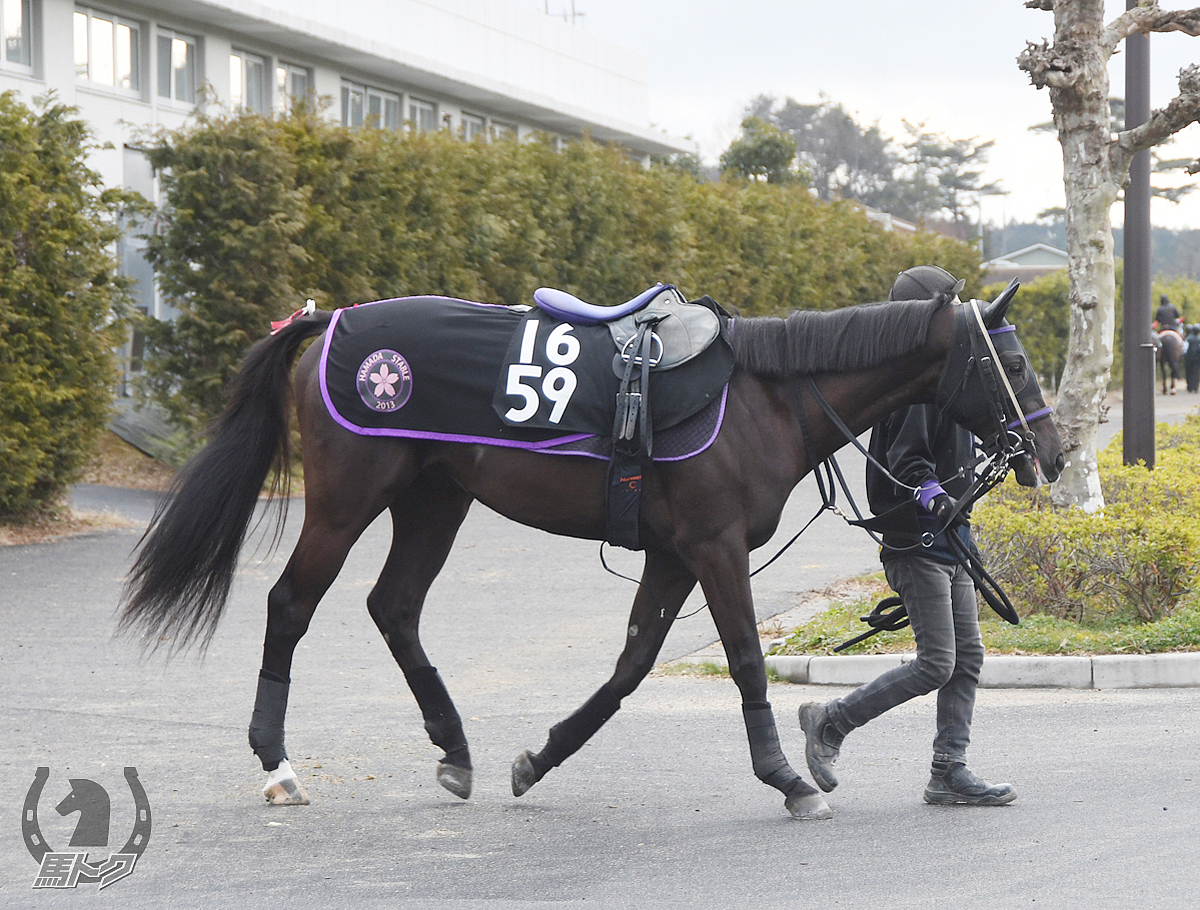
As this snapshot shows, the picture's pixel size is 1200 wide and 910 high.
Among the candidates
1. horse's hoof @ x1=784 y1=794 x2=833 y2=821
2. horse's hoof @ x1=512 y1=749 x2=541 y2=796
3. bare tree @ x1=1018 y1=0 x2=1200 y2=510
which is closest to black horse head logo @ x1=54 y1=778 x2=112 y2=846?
horse's hoof @ x1=512 y1=749 x2=541 y2=796

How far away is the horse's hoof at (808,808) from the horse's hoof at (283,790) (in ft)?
5.98

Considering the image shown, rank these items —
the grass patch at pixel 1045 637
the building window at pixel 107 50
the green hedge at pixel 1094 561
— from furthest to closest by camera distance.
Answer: the building window at pixel 107 50
the green hedge at pixel 1094 561
the grass patch at pixel 1045 637

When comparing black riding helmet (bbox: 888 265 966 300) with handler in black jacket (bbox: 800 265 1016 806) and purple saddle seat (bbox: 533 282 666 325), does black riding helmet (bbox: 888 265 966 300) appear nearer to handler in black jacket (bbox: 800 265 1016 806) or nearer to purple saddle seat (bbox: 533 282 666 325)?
handler in black jacket (bbox: 800 265 1016 806)

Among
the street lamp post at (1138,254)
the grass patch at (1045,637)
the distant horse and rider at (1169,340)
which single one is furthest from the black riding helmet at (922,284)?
the distant horse and rider at (1169,340)

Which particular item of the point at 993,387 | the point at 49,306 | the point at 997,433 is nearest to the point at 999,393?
the point at 993,387

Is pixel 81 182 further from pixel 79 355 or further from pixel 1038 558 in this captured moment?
pixel 1038 558

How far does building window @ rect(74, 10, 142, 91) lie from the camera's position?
75.3 ft

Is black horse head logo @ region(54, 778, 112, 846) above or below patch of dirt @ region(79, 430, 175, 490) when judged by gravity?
below

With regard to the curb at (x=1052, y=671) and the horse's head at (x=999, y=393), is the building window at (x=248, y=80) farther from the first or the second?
the horse's head at (x=999, y=393)

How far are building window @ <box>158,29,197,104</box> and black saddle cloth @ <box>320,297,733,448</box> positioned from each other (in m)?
21.2

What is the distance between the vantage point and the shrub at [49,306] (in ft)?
40.1

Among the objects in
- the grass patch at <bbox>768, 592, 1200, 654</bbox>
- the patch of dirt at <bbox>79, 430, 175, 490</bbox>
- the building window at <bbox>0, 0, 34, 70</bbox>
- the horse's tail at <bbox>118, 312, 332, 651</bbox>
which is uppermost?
the building window at <bbox>0, 0, 34, 70</bbox>

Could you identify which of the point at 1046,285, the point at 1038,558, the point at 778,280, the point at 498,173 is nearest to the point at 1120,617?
the point at 1038,558

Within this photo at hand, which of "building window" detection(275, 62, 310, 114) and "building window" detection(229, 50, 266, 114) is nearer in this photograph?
"building window" detection(229, 50, 266, 114)
